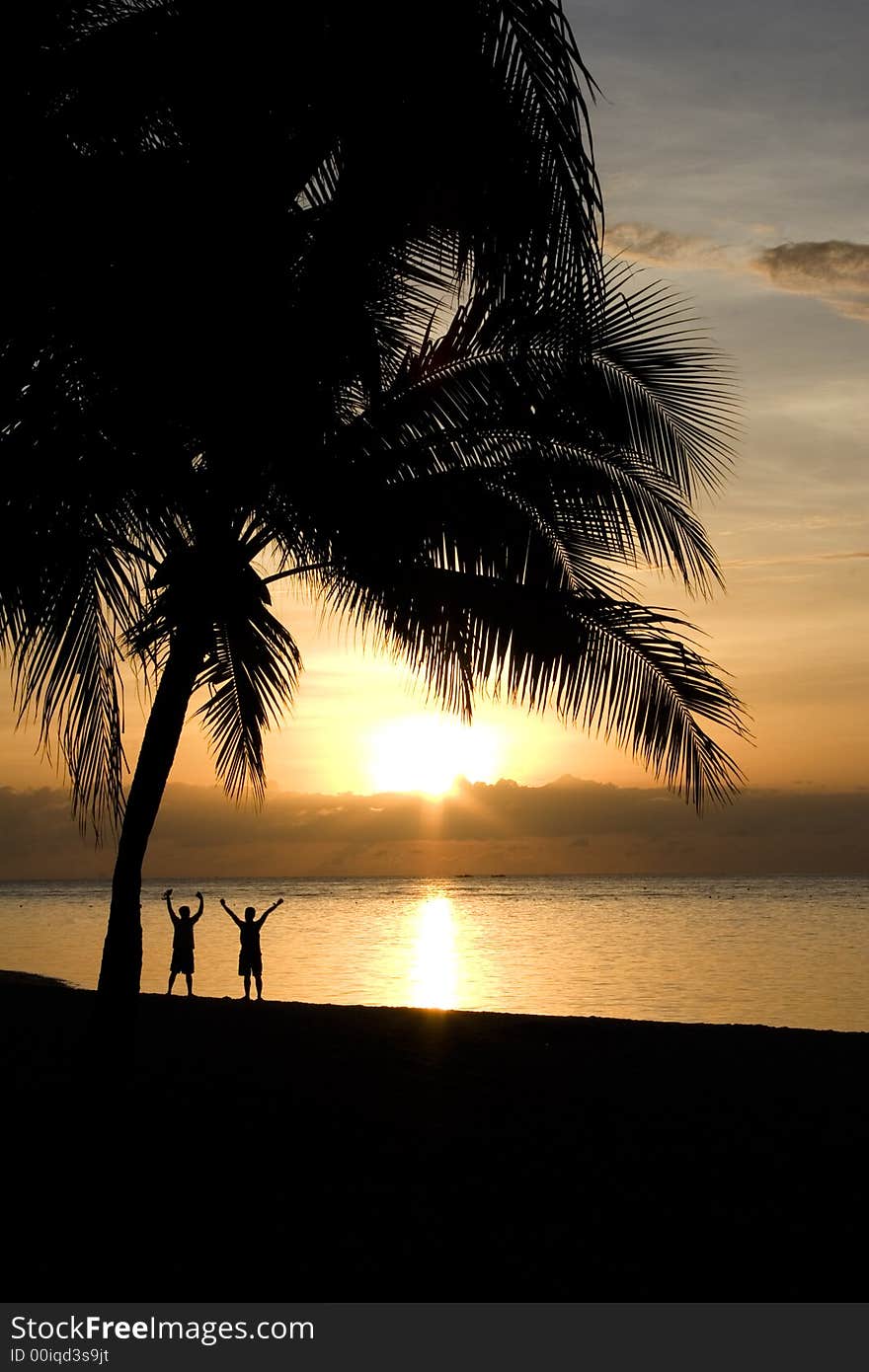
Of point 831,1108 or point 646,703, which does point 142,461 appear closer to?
point 646,703

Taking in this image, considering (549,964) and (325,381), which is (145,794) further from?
(549,964)

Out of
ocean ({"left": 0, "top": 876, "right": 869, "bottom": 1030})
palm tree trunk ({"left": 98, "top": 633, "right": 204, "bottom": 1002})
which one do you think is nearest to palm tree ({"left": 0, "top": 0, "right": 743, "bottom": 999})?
palm tree trunk ({"left": 98, "top": 633, "right": 204, "bottom": 1002})

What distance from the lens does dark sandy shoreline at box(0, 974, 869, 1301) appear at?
222 inches

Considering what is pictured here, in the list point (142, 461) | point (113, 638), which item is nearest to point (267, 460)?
point (142, 461)

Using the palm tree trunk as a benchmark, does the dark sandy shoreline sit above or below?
below

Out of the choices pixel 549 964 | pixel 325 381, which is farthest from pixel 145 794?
pixel 549 964

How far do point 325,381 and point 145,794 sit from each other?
301cm

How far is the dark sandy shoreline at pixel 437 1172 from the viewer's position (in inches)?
222

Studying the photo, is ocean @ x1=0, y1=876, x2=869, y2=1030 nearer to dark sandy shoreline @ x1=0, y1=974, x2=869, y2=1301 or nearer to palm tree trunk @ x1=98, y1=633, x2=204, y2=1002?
dark sandy shoreline @ x1=0, y1=974, x2=869, y2=1301

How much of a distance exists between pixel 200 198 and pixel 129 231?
0.53 metres

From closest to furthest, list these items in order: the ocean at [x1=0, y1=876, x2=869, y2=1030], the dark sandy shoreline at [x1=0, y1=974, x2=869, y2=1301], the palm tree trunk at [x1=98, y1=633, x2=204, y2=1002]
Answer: the dark sandy shoreline at [x1=0, y1=974, x2=869, y2=1301]
the palm tree trunk at [x1=98, y1=633, x2=204, y2=1002]
the ocean at [x1=0, y1=876, x2=869, y2=1030]

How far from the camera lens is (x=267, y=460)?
742 cm

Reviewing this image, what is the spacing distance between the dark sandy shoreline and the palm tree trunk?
0.79 metres
